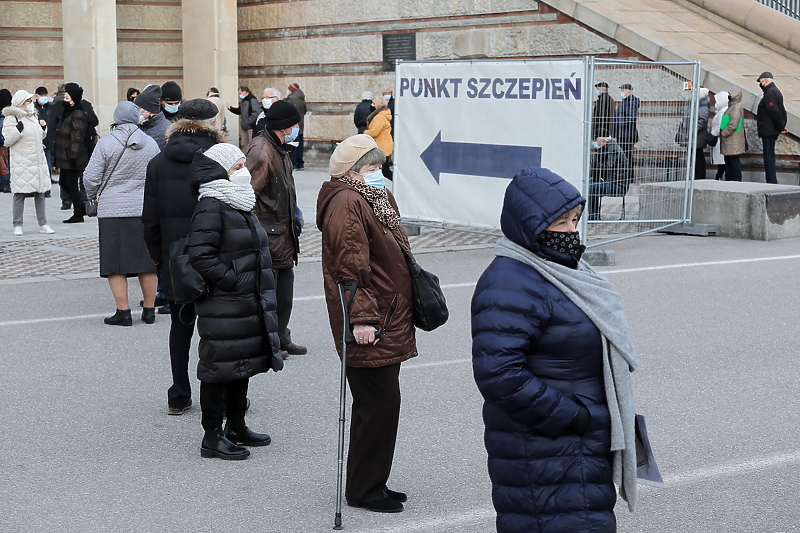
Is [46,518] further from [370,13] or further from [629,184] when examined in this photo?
[370,13]

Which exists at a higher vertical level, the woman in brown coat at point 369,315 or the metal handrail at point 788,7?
the metal handrail at point 788,7

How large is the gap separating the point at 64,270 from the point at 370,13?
14.8 meters

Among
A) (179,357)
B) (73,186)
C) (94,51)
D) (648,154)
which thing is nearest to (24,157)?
(73,186)

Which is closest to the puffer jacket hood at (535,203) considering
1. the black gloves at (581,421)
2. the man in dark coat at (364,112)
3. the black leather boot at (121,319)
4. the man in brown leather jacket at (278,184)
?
the black gloves at (581,421)

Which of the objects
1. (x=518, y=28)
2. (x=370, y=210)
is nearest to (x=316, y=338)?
(x=370, y=210)

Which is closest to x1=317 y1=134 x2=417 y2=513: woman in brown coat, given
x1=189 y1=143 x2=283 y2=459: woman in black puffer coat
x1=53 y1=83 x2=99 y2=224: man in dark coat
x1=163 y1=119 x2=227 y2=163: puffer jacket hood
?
x1=189 y1=143 x2=283 y2=459: woman in black puffer coat

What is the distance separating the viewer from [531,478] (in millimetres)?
3512

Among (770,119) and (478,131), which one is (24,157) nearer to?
(478,131)

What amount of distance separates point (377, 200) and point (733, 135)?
43.9ft

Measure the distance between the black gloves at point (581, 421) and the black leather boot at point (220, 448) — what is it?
285cm

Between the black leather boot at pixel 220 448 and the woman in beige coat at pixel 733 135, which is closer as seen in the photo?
the black leather boot at pixel 220 448

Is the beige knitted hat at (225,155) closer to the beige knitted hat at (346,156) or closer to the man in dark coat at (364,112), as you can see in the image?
the beige knitted hat at (346,156)

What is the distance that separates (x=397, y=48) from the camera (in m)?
24.7

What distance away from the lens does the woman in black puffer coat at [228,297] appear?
5.81m
